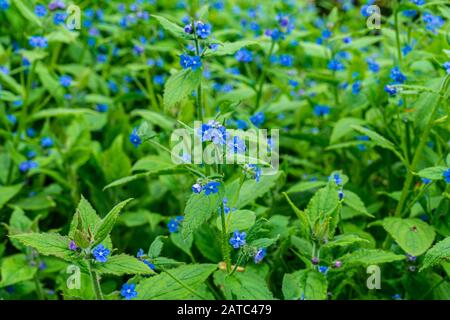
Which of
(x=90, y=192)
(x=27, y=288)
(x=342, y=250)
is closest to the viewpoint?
(x=342, y=250)

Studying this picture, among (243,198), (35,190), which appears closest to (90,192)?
(35,190)

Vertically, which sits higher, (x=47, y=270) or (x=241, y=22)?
(x=241, y=22)

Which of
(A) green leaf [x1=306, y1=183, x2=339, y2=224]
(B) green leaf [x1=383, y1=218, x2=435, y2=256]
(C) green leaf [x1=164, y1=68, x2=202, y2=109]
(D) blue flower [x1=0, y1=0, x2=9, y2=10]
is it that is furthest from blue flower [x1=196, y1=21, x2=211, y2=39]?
(D) blue flower [x1=0, y1=0, x2=9, y2=10]

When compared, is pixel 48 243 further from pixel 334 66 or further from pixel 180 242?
pixel 334 66

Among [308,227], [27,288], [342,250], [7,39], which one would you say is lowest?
[27,288]

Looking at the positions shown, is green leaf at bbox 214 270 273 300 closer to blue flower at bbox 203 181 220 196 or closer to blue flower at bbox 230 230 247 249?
blue flower at bbox 230 230 247 249

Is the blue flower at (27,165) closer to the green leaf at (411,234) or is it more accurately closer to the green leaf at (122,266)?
the green leaf at (122,266)
